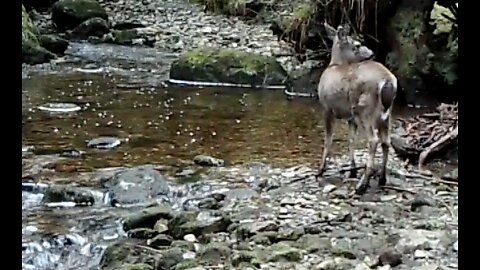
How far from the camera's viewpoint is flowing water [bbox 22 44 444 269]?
598 cm

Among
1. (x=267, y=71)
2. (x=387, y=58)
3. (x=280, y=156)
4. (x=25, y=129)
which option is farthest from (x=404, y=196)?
(x=267, y=71)

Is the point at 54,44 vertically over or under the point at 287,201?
over

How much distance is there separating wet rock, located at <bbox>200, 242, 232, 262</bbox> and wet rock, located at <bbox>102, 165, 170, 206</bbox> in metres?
1.79

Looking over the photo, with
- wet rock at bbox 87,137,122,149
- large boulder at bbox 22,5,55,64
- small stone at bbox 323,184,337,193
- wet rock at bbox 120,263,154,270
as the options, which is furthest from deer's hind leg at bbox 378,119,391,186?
large boulder at bbox 22,5,55,64

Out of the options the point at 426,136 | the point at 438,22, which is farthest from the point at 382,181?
the point at 438,22

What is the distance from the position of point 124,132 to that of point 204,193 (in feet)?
9.83

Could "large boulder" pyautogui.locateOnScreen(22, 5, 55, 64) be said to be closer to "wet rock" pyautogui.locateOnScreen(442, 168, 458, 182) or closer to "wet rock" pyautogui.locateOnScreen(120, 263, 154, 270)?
"wet rock" pyautogui.locateOnScreen(442, 168, 458, 182)

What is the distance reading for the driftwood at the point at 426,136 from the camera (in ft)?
25.8

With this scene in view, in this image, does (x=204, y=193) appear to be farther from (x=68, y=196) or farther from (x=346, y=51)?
(x=346, y=51)

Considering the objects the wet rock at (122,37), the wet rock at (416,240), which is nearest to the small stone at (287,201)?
the wet rock at (416,240)

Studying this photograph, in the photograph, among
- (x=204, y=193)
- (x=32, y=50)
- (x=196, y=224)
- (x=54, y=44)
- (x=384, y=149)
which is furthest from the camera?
(x=54, y=44)

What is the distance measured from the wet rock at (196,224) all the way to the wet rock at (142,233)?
0.43ft

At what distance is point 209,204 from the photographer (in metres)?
6.54
